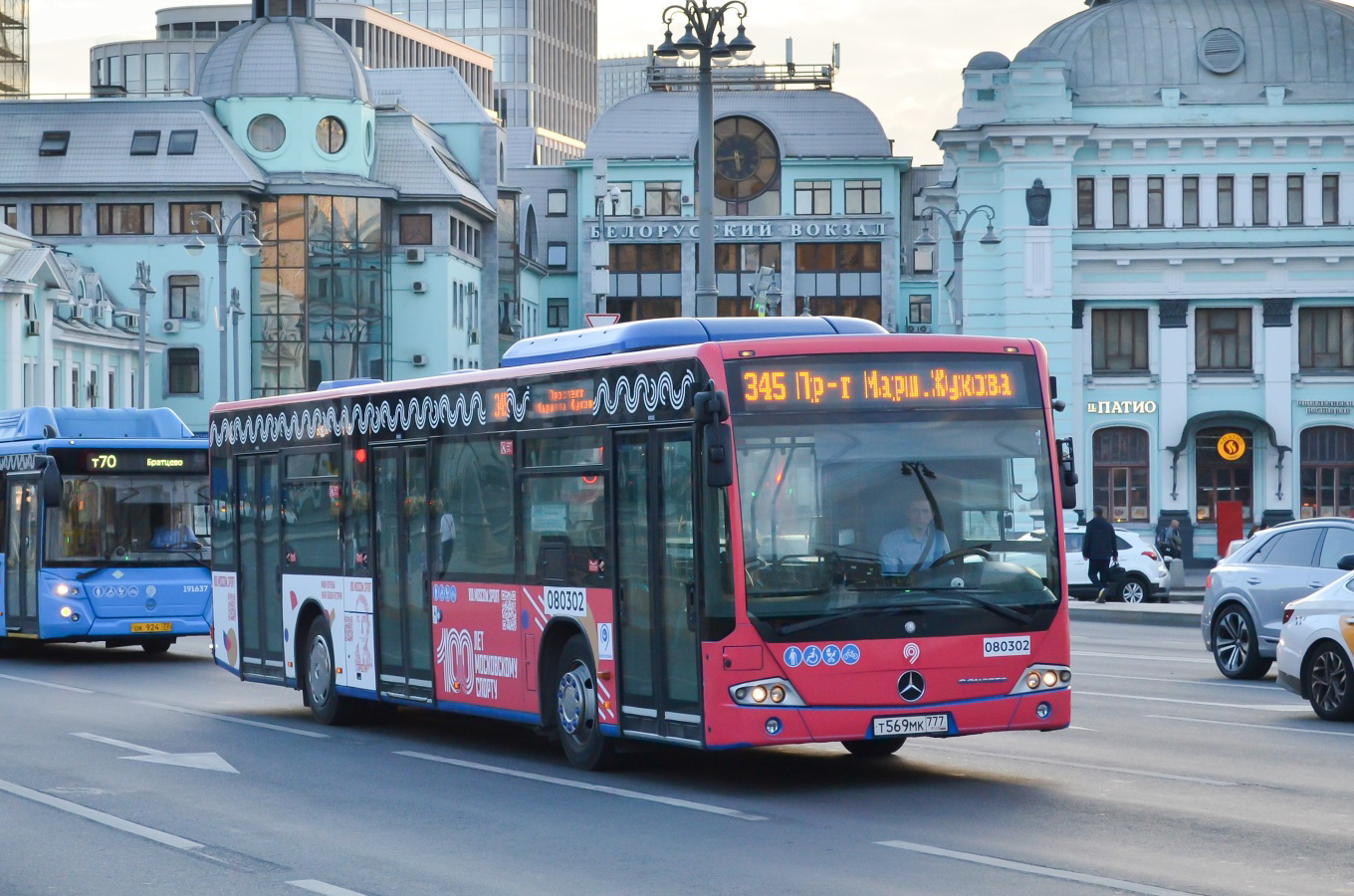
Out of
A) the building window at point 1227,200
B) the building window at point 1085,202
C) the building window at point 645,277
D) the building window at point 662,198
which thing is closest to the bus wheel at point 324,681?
the building window at point 1085,202

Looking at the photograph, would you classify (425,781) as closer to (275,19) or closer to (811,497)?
(811,497)

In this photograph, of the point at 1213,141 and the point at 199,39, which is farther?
the point at 199,39

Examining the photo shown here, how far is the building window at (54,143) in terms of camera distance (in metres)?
82.4

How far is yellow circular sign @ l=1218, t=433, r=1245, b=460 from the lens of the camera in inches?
2363

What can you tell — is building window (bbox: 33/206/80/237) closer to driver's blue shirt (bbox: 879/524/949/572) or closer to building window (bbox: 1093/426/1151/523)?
building window (bbox: 1093/426/1151/523)

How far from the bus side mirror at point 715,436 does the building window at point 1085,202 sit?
50.5 m

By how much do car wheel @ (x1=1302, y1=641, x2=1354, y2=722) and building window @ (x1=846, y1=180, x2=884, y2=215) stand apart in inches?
3331

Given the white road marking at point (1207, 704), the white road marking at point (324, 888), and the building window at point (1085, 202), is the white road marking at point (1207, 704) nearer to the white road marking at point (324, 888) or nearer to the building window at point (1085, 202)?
the white road marking at point (324, 888)

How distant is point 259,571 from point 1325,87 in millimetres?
49145

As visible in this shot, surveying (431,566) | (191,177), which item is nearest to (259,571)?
(431,566)

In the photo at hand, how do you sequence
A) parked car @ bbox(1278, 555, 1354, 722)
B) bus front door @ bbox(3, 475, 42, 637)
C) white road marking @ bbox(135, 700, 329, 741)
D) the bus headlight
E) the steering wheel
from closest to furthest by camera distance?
the bus headlight, the steering wheel, parked car @ bbox(1278, 555, 1354, 722), white road marking @ bbox(135, 700, 329, 741), bus front door @ bbox(3, 475, 42, 637)

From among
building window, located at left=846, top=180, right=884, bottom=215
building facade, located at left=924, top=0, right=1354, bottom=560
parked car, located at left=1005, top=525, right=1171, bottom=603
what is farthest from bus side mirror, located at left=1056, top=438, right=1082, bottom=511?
building window, located at left=846, top=180, right=884, bottom=215

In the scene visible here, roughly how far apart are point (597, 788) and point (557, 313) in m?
97.5

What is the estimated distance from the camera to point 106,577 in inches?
1002
